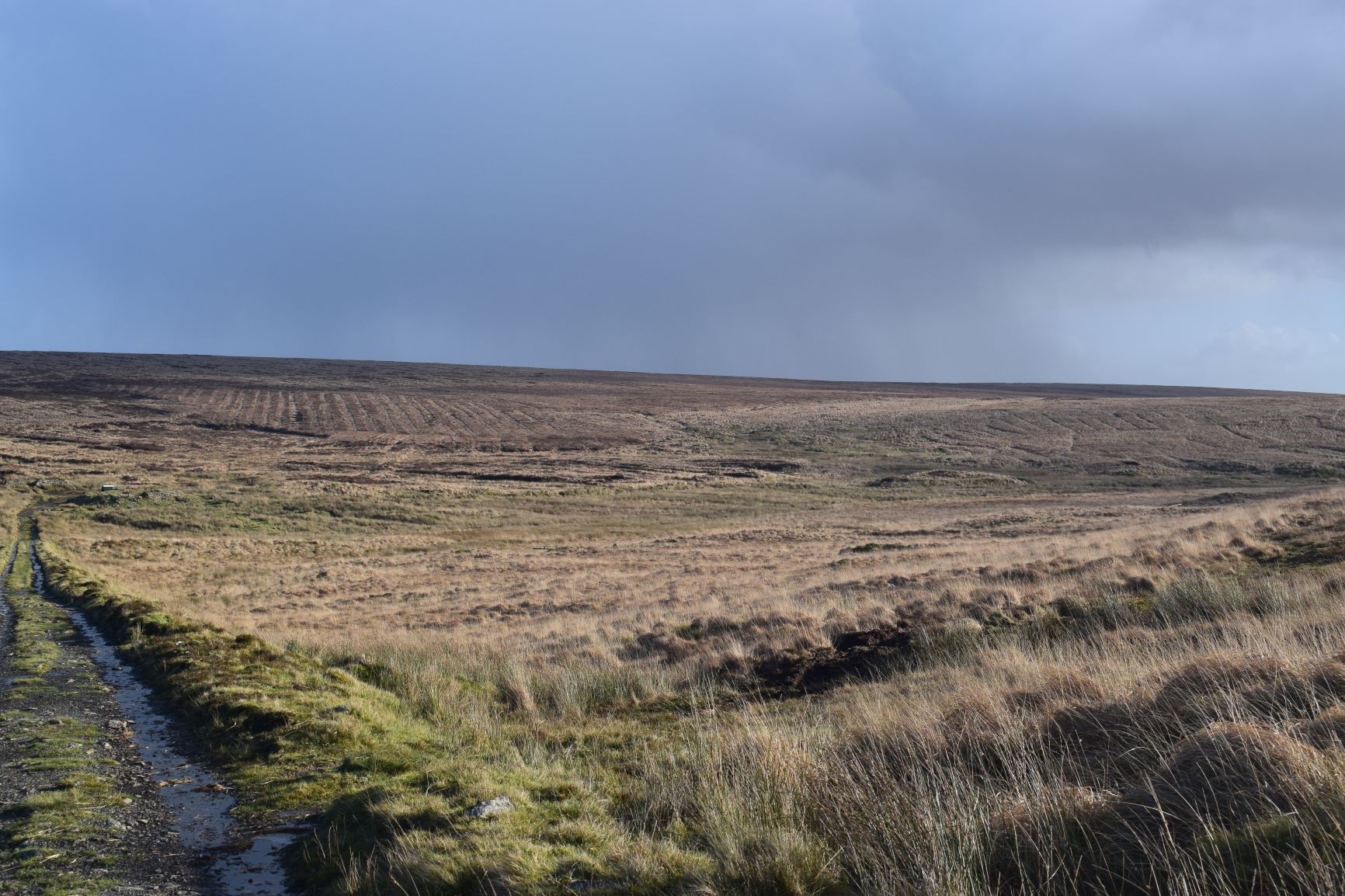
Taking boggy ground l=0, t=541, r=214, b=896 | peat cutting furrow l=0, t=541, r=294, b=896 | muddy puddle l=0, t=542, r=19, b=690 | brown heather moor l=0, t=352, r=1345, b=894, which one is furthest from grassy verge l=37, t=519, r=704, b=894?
muddy puddle l=0, t=542, r=19, b=690

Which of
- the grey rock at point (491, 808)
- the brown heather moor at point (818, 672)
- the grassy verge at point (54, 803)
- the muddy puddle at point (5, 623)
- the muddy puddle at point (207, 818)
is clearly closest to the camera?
the brown heather moor at point (818, 672)

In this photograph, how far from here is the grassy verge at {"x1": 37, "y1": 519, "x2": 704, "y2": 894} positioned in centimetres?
555

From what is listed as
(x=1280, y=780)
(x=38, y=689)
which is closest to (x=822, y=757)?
(x=1280, y=780)

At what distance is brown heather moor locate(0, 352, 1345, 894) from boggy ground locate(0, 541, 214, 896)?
1222mm

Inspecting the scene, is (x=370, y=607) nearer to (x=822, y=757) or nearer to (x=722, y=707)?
(x=722, y=707)

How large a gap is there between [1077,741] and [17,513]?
183ft

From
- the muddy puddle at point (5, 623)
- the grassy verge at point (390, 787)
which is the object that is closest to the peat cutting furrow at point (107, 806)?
the muddy puddle at point (5, 623)

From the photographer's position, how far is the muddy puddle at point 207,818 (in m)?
6.16

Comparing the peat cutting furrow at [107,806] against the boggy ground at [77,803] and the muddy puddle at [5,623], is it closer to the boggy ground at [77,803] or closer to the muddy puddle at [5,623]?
the boggy ground at [77,803]

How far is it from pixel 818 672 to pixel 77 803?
28.6ft

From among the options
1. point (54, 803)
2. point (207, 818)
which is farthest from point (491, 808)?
point (54, 803)

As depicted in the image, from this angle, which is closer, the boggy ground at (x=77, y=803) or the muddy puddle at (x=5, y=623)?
the boggy ground at (x=77, y=803)

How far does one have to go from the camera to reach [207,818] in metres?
7.22

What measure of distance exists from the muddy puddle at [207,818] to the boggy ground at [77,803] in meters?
0.11
